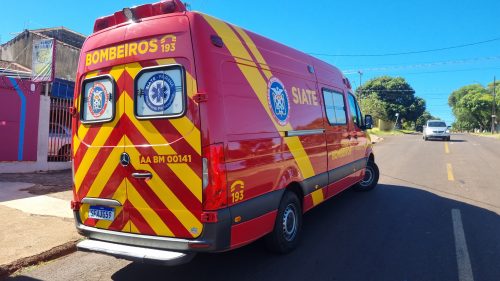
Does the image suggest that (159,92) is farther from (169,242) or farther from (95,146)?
(169,242)

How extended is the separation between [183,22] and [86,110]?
165 centimetres

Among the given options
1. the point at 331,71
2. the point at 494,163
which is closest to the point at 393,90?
the point at 494,163

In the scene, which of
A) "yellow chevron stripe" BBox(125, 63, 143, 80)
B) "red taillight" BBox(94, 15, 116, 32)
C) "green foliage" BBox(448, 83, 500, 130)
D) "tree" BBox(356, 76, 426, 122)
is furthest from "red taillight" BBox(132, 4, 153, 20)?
"green foliage" BBox(448, 83, 500, 130)

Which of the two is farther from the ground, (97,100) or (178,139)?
(97,100)

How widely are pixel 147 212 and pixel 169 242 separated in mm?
404

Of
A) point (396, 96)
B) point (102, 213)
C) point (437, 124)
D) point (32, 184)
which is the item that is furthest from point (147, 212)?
point (396, 96)

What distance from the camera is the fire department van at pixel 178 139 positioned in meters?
3.71

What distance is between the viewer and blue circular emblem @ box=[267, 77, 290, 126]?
15.3ft

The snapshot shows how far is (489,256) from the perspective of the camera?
4609 millimetres

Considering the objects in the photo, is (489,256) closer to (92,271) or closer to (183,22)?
(183,22)

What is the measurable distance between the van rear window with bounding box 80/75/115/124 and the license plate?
964 mm

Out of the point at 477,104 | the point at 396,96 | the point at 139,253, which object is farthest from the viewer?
the point at 477,104

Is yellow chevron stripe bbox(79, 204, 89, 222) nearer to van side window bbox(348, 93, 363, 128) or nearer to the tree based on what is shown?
van side window bbox(348, 93, 363, 128)

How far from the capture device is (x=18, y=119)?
1055cm
